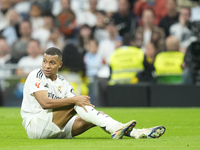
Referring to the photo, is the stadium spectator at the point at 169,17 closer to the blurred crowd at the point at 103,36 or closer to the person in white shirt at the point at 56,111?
the blurred crowd at the point at 103,36

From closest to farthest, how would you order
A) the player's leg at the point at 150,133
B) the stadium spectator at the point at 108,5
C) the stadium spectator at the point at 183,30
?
the player's leg at the point at 150,133 → the stadium spectator at the point at 183,30 → the stadium spectator at the point at 108,5

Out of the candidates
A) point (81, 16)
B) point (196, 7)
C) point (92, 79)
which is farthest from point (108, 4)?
point (92, 79)

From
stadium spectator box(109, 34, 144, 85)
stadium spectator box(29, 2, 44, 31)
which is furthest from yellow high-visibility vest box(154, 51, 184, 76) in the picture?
stadium spectator box(29, 2, 44, 31)

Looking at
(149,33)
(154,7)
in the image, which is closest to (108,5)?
(154,7)

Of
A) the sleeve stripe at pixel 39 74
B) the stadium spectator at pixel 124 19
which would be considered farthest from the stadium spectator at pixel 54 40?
the sleeve stripe at pixel 39 74

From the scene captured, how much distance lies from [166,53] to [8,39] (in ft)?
20.7

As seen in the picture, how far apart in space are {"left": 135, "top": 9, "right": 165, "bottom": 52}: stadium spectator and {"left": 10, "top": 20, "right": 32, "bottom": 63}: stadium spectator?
12.4 ft

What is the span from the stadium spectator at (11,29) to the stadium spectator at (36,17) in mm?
555

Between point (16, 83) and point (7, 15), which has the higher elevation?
point (7, 15)

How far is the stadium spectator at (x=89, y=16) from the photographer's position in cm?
1642

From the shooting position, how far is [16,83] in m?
13.1

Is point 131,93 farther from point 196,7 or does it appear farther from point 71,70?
point 196,7

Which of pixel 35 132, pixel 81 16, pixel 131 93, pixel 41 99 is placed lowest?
pixel 131 93

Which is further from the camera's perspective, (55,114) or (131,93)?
(131,93)
